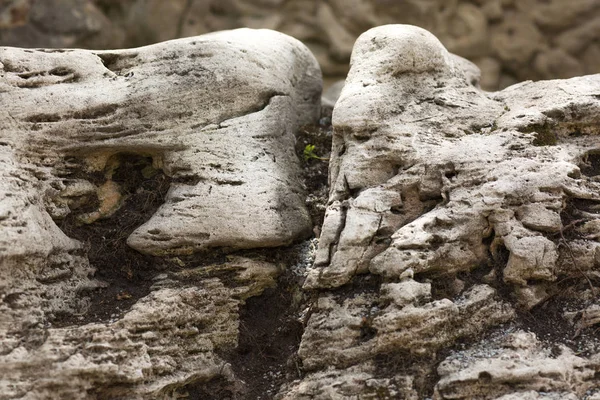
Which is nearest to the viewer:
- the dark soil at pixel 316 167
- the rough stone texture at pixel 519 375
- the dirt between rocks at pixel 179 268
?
the rough stone texture at pixel 519 375

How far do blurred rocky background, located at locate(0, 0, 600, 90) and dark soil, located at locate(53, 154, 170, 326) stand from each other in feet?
17.8

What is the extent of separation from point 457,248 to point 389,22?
20.2 ft

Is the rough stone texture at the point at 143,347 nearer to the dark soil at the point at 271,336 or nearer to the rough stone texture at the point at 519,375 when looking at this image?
the dark soil at the point at 271,336

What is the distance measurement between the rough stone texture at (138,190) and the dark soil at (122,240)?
17 mm

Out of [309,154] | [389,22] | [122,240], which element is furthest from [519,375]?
[389,22]

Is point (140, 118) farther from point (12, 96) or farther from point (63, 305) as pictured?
point (63, 305)

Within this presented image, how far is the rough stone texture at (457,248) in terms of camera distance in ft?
10.6

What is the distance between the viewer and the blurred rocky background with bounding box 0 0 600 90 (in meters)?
8.98

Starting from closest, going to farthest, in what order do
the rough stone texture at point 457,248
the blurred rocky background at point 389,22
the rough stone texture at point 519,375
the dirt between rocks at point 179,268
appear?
1. the rough stone texture at point 519,375
2. the rough stone texture at point 457,248
3. the dirt between rocks at point 179,268
4. the blurred rocky background at point 389,22

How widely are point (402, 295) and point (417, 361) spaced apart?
0.29 metres

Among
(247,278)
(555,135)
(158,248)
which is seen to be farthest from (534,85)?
(158,248)

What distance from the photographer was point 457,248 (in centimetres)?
342

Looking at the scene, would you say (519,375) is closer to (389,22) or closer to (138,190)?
(138,190)

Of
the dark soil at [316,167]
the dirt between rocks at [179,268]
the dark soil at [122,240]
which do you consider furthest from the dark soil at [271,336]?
the dark soil at [122,240]
